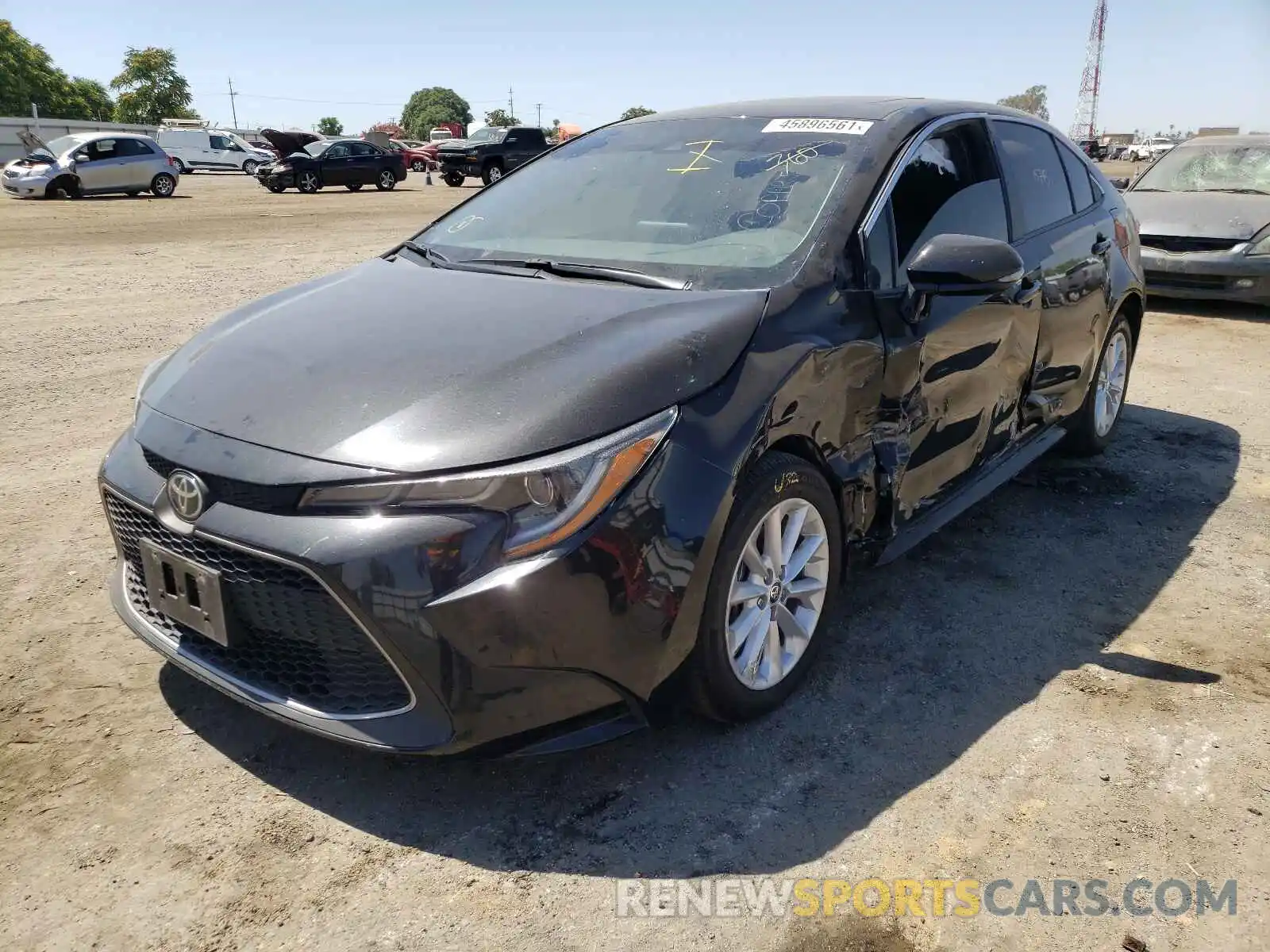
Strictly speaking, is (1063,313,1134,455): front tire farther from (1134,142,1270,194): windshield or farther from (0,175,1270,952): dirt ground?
(1134,142,1270,194): windshield

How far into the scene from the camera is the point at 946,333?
330 cm

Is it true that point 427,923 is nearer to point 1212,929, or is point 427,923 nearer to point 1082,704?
point 1212,929

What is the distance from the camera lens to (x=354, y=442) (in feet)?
7.34

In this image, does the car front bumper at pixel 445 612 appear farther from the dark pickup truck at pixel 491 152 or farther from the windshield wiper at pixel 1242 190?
the dark pickup truck at pixel 491 152

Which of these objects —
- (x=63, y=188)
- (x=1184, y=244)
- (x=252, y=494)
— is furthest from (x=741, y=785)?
(x=63, y=188)

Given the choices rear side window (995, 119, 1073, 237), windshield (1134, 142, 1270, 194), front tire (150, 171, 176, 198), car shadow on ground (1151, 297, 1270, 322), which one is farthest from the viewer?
front tire (150, 171, 176, 198)

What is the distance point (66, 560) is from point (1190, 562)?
443 centimetres

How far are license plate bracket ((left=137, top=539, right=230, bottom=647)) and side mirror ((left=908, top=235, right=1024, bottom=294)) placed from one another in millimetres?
2157

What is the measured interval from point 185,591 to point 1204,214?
940 cm

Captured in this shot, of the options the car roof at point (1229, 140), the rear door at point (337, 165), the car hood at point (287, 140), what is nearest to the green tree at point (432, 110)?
the car hood at point (287, 140)

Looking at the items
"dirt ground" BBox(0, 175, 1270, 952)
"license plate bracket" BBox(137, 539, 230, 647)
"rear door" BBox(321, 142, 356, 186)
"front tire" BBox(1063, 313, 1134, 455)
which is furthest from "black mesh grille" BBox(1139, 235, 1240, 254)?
"rear door" BBox(321, 142, 356, 186)

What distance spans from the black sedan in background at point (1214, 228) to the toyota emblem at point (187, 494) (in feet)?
29.0

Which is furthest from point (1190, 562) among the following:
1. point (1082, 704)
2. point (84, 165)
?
point (84, 165)

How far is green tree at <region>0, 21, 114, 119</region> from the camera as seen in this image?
7194 centimetres
